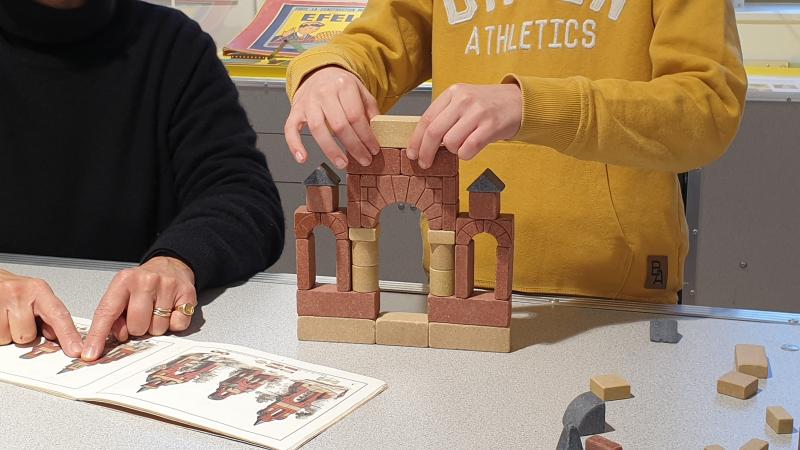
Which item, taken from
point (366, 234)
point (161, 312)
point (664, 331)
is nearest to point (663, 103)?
point (664, 331)

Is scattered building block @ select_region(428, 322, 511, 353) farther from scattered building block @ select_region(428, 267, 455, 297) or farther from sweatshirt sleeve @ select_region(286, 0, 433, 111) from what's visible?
sweatshirt sleeve @ select_region(286, 0, 433, 111)

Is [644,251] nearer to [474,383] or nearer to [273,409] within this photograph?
[474,383]

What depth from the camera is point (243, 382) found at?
37.7 inches

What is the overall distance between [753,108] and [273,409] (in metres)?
1.69

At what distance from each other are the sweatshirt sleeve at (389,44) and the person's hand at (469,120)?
254mm

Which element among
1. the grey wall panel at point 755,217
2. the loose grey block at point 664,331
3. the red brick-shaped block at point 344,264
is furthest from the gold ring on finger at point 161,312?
the grey wall panel at point 755,217

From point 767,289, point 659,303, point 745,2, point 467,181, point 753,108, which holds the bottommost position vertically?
point 767,289

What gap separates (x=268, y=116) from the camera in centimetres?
252

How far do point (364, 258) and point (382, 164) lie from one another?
12cm

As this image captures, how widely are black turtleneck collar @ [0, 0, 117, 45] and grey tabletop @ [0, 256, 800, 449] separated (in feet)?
1.64

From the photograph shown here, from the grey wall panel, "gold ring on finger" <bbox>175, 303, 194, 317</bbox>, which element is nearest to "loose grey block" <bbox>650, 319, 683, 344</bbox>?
"gold ring on finger" <bbox>175, 303, 194, 317</bbox>

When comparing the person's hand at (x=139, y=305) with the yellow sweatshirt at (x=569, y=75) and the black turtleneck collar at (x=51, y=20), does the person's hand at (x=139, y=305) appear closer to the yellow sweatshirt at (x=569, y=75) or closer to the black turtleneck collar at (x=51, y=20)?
the yellow sweatshirt at (x=569, y=75)

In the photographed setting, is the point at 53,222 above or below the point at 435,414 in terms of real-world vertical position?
above

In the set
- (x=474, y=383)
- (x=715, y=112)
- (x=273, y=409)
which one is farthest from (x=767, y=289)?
(x=273, y=409)
